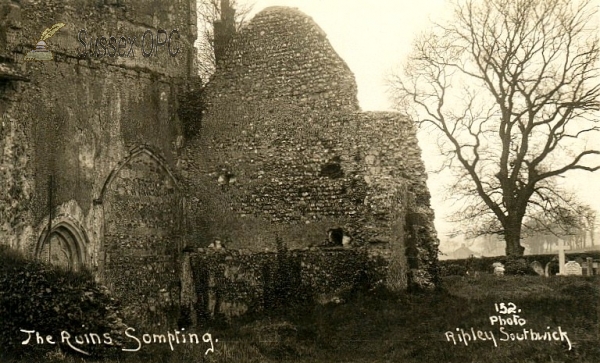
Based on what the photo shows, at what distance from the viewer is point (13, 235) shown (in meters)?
11.3

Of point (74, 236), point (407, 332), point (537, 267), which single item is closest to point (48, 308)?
point (74, 236)

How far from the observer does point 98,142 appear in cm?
1298

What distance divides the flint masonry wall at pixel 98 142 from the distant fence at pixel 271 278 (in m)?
0.71

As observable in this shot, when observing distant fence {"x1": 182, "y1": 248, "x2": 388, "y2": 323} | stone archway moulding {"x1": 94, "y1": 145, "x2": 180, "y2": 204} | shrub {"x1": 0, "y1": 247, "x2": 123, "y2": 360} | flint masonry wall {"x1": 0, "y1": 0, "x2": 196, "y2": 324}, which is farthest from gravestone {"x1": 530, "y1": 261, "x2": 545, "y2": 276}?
shrub {"x1": 0, "y1": 247, "x2": 123, "y2": 360}

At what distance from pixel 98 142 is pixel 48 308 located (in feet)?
15.2

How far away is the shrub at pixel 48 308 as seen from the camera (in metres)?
8.90

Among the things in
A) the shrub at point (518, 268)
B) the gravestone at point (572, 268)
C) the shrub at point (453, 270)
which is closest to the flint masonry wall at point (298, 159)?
the shrub at point (518, 268)

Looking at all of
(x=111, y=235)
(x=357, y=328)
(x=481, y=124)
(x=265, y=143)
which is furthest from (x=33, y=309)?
(x=481, y=124)

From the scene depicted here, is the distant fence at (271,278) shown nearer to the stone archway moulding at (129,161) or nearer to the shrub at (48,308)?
the stone archway moulding at (129,161)

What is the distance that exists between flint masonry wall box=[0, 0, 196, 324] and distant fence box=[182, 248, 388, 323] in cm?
71

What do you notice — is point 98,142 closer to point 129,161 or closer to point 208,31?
point 129,161

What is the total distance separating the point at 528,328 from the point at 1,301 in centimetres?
796

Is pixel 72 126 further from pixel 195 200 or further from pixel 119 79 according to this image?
pixel 195 200

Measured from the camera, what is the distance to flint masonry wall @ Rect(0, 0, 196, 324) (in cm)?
1166
